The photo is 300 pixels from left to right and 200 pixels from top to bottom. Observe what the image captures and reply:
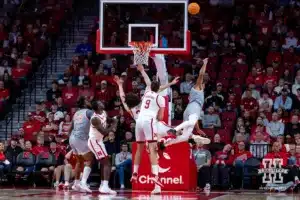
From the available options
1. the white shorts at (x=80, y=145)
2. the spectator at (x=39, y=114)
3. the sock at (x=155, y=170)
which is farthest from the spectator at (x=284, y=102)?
the sock at (x=155, y=170)

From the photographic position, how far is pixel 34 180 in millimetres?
25016

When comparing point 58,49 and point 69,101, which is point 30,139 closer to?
point 69,101

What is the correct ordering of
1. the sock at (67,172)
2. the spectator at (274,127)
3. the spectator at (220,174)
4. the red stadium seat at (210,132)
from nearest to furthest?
the sock at (67,172)
the spectator at (220,174)
the spectator at (274,127)
the red stadium seat at (210,132)

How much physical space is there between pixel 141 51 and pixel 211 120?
515cm

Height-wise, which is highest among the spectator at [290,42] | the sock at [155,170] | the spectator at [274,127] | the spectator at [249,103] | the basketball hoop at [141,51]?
the spectator at [290,42]

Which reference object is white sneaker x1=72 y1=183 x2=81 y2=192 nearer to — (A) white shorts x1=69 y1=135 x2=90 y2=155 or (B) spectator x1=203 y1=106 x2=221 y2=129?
(A) white shorts x1=69 y1=135 x2=90 y2=155

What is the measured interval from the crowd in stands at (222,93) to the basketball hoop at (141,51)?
820 mm

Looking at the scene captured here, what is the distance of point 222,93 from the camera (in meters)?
26.7

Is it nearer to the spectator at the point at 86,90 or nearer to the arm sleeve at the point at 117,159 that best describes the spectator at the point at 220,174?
the arm sleeve at the point at 117,159

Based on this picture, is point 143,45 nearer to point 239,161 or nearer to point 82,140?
point 82,140

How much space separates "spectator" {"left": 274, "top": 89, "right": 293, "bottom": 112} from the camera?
2583cm

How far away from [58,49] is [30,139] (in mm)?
5656

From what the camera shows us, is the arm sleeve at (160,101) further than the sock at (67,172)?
No

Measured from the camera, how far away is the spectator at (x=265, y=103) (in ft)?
84.4
